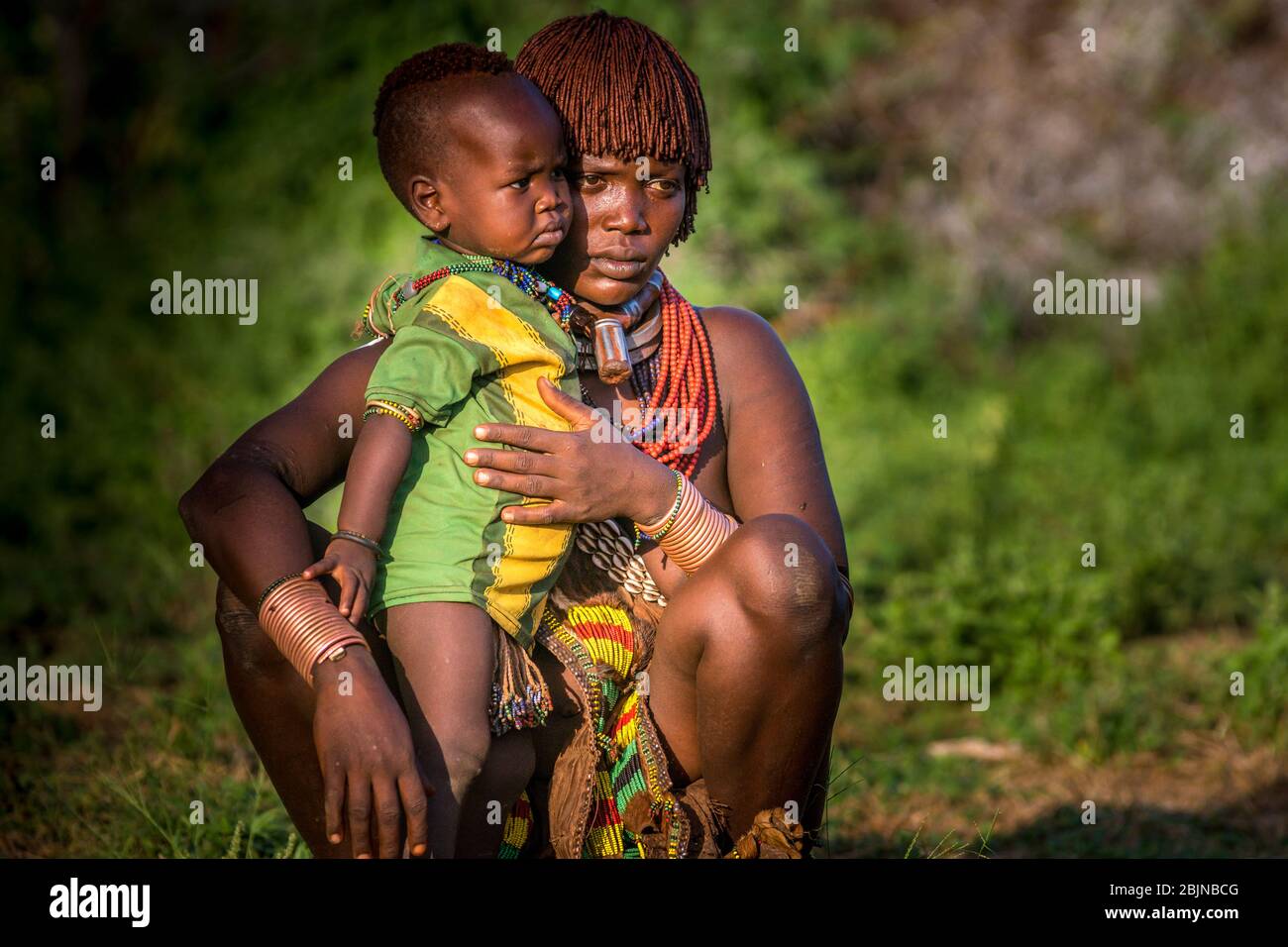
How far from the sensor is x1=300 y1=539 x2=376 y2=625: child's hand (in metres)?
2.46

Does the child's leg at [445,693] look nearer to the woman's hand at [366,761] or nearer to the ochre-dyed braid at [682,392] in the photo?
the woman's hand at [366,761]

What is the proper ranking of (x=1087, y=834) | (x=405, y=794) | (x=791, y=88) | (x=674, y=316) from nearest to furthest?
(x=405, y=794)
(x=674, y=316)
(x=1087, y=834)
(x=791, y=88)

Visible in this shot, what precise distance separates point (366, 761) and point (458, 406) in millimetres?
620

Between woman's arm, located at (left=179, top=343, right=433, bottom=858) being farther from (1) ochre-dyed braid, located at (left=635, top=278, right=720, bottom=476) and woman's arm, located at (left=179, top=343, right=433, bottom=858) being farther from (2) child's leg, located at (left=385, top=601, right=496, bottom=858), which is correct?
(1) ochre-dyed braid, located at (left=635, top=278, right=720, bottom=476)

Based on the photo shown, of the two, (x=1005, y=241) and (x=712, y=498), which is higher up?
(x=1005, y=241)

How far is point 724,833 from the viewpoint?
2.86 meters

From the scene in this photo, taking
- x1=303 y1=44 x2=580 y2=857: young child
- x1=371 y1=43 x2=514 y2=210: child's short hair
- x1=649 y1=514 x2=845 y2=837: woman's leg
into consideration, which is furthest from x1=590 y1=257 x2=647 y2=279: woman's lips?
x1=649 y1=514 x2=845 y2=837: woman's leg

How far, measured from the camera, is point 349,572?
2.48 meters

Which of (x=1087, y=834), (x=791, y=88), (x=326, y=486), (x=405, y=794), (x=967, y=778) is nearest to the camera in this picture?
(x=405, y=794)

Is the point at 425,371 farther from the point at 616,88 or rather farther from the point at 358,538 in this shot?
the point at 616,88

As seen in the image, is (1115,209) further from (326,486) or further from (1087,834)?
(326,486)
